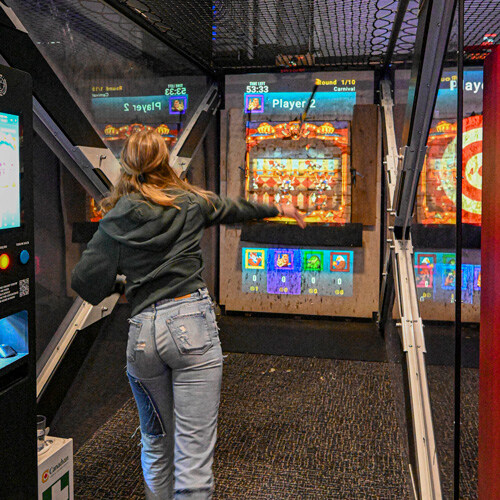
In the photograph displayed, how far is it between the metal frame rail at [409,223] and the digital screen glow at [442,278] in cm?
18

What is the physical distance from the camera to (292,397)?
3631 millimetres

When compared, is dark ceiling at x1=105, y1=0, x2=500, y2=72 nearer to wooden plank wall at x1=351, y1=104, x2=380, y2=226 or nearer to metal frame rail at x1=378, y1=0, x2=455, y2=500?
metal frame rail at x1=378, y1=0, x2=455, y2=500

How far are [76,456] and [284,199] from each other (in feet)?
11.3

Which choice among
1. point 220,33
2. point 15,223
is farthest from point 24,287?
point 220,33

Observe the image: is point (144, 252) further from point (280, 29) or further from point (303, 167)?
point (303, 167)

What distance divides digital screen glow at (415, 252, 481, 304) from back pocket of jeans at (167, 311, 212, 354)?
79 cm

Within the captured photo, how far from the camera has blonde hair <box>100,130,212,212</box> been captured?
6.22 feet

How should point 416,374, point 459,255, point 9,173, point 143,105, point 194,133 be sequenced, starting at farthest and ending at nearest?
point 194,133, point 143,105, point 416,374, point 9,173, point 459,255

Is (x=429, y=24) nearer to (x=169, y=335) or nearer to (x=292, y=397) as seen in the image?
(x=169, y=335)

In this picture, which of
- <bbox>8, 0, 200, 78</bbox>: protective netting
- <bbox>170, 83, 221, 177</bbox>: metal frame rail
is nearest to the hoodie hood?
<bbox>8, 0, 200, 78</bbox>: protective netting

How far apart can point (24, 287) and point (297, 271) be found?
13.5ft

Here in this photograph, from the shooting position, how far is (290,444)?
2971 millimetres

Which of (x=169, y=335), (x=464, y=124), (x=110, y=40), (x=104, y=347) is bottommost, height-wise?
(x=104, y=347)

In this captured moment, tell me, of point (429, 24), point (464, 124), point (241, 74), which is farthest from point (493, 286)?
point (241, 74)
